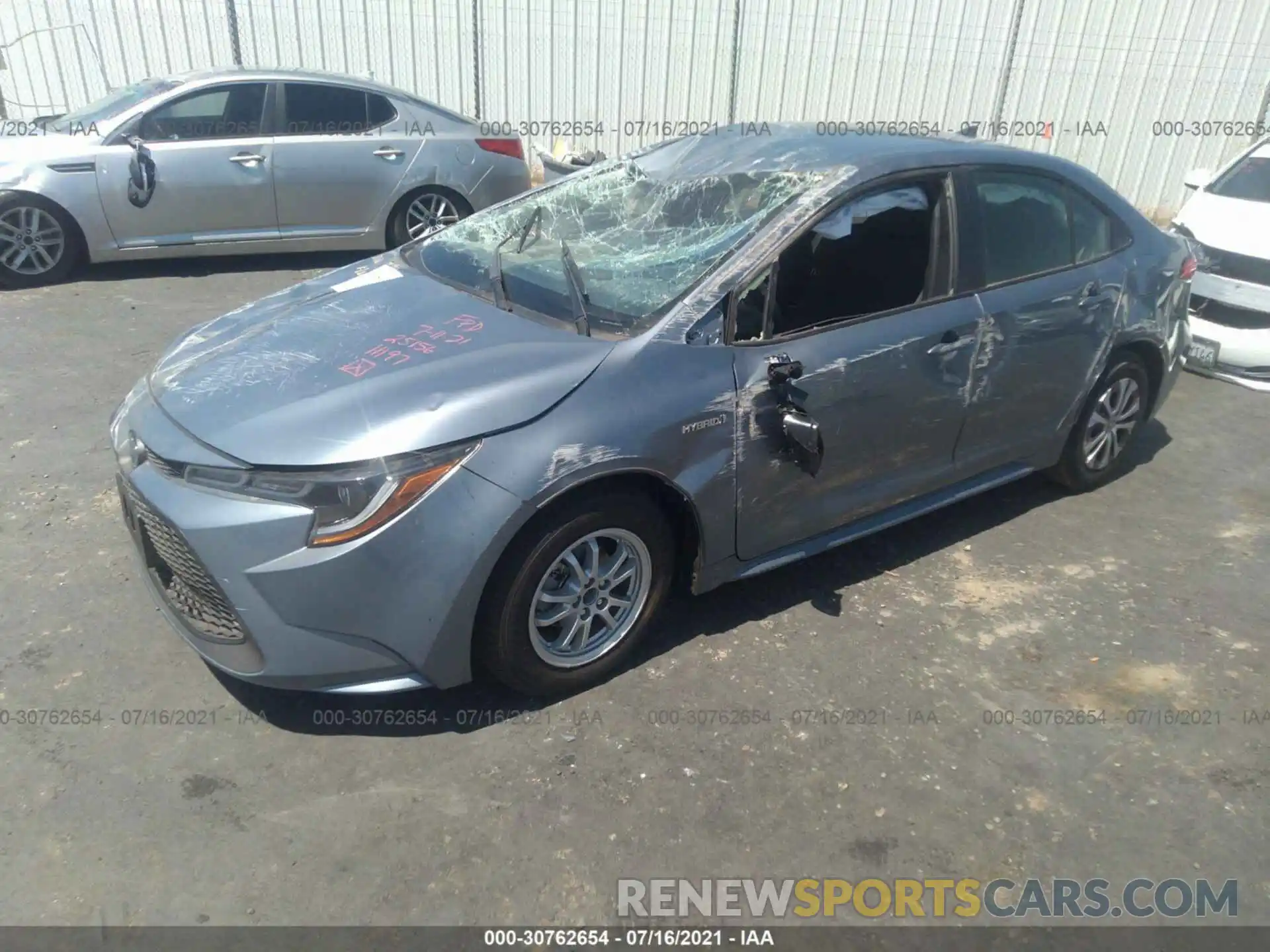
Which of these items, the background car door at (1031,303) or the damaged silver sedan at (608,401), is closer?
the damaged silver sedan at (608,401)

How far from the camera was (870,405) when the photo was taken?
360 centimetres

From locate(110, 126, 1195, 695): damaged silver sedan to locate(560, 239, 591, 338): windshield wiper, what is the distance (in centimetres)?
2

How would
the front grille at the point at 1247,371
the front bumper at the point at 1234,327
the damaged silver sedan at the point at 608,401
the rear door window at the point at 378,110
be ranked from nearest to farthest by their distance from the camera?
the damaged silver sedan at the point at 608,401, the front bumper at the point at 1234,327, the front grille at the point at 1247,371, the rear door window at the point at 378,110

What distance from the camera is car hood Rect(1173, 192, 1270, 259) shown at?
6.68 meters

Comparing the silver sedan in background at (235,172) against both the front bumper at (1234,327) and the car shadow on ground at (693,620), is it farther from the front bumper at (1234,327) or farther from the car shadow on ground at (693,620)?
the front bumper at (1234,327)

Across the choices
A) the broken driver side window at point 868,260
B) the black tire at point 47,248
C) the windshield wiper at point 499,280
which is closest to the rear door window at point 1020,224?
the broken driver side window at point 868,260

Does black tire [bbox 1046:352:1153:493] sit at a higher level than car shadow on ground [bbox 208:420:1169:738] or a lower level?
higher

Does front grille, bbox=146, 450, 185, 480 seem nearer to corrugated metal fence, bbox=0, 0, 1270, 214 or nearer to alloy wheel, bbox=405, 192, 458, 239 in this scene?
alloy wheel, bbox=405, 192, 458, 239

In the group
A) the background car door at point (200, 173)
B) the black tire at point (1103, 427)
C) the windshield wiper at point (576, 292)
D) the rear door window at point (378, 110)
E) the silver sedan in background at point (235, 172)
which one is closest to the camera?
the windshield wiper at point (576, 292)

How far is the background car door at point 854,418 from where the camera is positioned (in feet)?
11.0

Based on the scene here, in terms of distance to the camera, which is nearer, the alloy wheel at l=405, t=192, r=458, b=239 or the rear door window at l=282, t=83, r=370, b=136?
the rear door window at l=282, t=83, r=370, b=136

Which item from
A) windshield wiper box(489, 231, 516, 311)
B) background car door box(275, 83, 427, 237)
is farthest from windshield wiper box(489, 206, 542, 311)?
background car door box(275, 83, 427, 237)

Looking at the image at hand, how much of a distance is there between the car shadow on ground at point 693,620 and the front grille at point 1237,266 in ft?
7.42

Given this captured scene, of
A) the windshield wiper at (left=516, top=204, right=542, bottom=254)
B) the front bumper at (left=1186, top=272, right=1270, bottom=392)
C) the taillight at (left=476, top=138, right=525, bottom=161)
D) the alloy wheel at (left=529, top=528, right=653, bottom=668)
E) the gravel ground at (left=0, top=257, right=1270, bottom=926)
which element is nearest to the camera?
the gravel ground at (left=0, top=257, right=1270, bottom=926)
